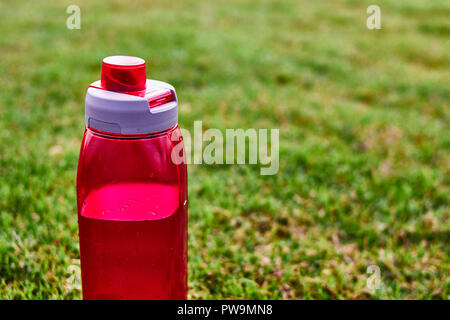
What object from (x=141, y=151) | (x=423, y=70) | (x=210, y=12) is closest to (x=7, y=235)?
(x=141, y=151)

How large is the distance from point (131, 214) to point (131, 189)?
87 mm

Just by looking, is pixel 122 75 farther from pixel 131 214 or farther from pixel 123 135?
pixel 131 214

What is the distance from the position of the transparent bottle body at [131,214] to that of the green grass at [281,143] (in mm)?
520

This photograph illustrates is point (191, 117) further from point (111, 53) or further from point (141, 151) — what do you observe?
point (141, 151)

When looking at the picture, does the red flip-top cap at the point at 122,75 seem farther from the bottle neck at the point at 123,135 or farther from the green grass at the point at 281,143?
the green grass at the point at 281,143

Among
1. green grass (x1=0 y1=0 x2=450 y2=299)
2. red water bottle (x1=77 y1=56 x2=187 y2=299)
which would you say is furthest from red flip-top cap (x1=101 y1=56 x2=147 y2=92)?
green grass (x1=0 y1=0 x2=450 y2=299)

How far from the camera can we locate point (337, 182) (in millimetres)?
3285

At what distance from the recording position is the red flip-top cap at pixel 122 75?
1.41 m

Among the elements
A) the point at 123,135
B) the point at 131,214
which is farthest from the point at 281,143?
the point at 123,135
